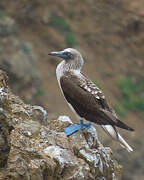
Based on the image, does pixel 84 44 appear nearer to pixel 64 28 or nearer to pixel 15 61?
pixel 64 28

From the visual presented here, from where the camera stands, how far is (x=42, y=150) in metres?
5.81

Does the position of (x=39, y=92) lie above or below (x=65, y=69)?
above

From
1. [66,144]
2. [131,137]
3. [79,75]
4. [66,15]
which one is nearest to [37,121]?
[66,144]

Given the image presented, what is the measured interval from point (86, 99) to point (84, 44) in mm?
13943

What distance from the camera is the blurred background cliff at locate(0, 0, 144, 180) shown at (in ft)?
54.0

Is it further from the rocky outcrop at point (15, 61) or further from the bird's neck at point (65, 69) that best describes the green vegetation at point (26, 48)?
the bird's neck at point (65, 69)

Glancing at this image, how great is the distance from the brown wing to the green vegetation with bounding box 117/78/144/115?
1161 centimetres

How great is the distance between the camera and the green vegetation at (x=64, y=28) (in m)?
20.1

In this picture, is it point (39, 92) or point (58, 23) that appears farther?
point (58, 23)

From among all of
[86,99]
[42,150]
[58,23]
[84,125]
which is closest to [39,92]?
[58,23]

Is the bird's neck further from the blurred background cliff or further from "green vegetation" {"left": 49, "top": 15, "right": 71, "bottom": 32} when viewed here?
"green vegetation" {"left": 49, "top": 15, "right": 71, "bottom": 32}

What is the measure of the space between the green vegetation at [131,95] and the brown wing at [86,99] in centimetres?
1161

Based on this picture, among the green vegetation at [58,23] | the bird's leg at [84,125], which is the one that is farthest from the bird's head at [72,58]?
the green vegetation at [58,23]

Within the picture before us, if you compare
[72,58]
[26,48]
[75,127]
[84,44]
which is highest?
[84,44]
